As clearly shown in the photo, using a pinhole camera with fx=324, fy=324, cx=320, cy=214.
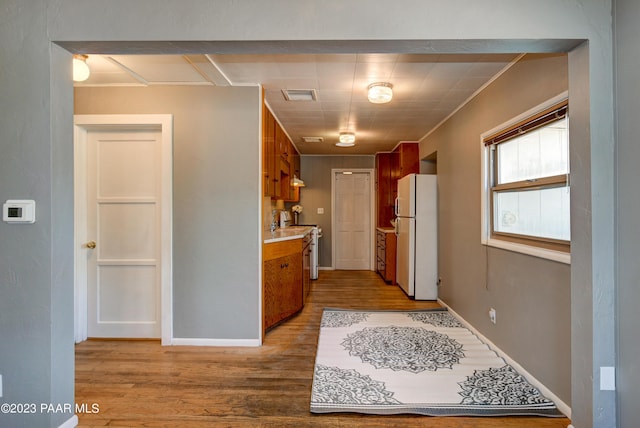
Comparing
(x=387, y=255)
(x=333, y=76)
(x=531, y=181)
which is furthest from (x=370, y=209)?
(x=531, y=181)

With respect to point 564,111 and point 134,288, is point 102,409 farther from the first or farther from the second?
point 564,111

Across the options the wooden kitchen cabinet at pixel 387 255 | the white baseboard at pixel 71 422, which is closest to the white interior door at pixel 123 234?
the white baseboard at pixel 71 422

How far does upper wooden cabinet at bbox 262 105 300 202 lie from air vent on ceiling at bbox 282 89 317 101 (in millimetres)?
270

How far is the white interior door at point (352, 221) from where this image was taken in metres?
6.91

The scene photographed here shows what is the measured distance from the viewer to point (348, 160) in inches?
271

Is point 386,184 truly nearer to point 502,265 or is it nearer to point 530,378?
point 502,265

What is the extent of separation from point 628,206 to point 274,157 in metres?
3.20

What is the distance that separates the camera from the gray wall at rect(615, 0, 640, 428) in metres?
1.49

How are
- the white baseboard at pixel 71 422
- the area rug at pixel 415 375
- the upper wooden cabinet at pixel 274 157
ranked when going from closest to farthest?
the white baseboard at pixel 71 422 < the area rug at pixel 415 375 < the upper wooden cabinet at pixel 274 157

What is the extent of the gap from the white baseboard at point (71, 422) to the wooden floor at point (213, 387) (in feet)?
0.25

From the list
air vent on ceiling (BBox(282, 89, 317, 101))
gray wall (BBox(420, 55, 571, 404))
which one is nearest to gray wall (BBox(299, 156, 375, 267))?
gray wall (BBox(420, 55, 571, 404))

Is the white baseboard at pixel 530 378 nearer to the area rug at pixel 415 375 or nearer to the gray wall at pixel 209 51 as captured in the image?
the area rug at pixel 415 375

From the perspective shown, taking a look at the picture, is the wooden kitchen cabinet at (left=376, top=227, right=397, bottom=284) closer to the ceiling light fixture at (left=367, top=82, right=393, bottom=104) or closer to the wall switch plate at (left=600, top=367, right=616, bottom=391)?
the ceiling light fixture at (left=367, top=82, right=393, bottom=104)

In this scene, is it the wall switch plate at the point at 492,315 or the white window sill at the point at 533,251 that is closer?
the white window sill at the point at 533,251
